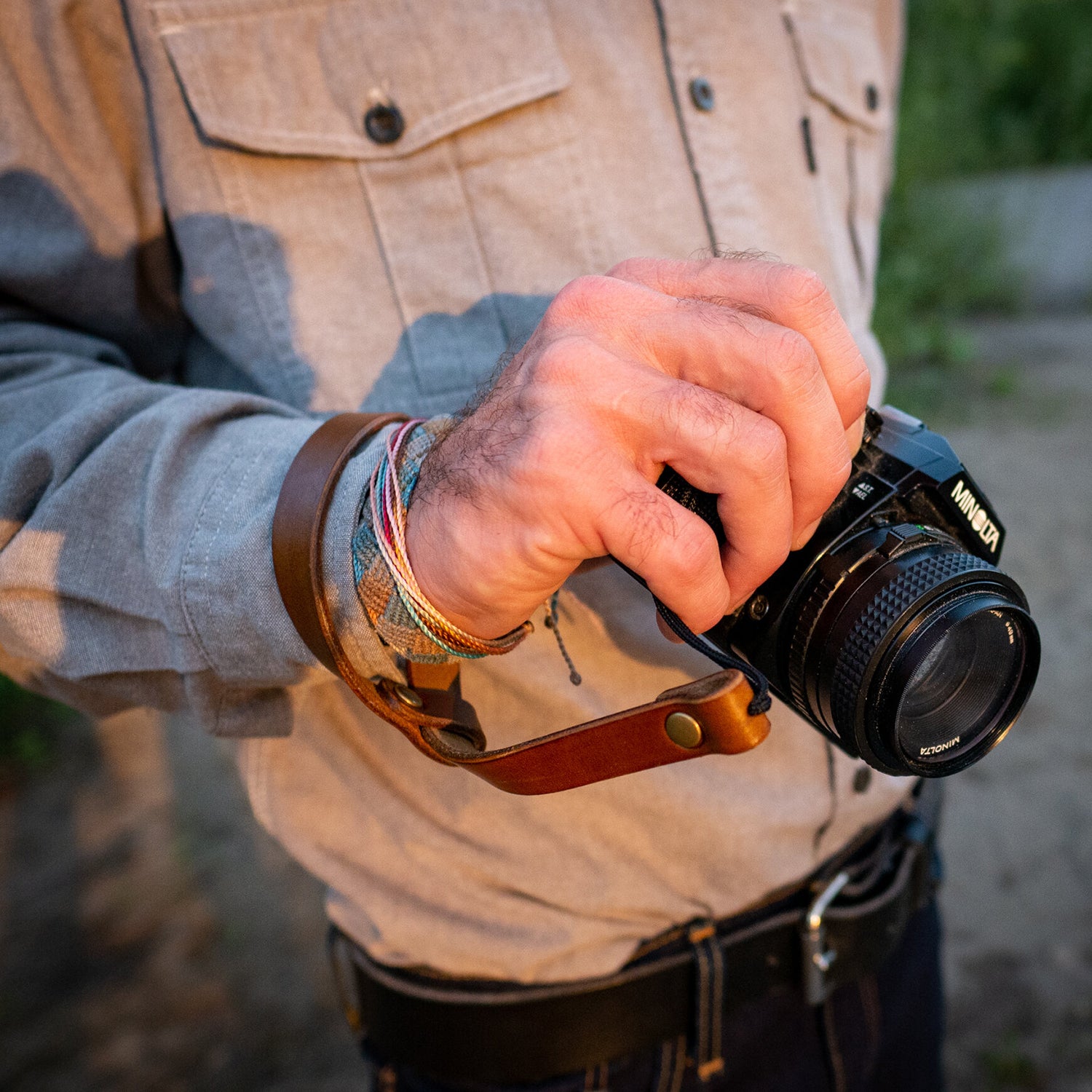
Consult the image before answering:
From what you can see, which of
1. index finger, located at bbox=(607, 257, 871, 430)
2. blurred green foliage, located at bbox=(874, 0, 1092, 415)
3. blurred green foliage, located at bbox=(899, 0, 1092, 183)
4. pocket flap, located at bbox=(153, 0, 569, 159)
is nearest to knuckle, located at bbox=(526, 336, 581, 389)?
index finger, located at bbox=(607, 257, 871, 430)

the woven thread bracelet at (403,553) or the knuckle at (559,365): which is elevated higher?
the knuckle at (559,365)

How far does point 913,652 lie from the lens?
27.1 inches

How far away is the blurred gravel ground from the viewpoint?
220 cm

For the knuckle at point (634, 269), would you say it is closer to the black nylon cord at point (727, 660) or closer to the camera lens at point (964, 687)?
the black nylon cord at point (727, 660)

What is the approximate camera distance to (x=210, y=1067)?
2211 mm

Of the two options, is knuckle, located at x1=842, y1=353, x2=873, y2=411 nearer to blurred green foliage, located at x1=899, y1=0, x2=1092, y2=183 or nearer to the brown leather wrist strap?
the brown leather wrist strap

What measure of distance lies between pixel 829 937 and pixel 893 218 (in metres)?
7.00

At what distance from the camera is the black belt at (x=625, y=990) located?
39.3 inches

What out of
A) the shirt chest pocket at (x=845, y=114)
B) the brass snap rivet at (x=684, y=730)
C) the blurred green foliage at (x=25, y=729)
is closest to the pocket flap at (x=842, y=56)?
the shirt chest pocket at (x=845, y=114)

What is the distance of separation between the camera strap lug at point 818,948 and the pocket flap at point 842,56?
1.04 meters

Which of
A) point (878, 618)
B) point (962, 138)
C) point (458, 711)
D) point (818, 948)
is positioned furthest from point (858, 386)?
point (962, 138)

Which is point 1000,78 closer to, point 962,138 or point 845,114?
point 962,138

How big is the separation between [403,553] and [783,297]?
1.10 ft

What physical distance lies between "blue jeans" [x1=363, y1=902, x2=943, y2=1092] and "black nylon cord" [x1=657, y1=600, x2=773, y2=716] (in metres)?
0.64
